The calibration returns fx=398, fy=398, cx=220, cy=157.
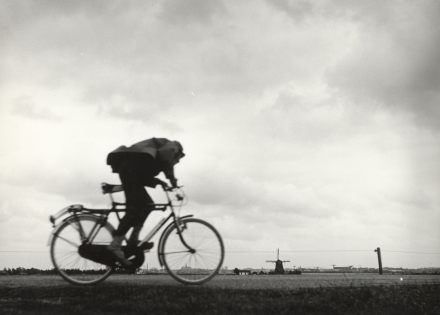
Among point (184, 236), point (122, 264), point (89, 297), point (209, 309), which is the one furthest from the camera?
point (184, 236)

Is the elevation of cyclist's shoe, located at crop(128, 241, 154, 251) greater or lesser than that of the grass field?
greater

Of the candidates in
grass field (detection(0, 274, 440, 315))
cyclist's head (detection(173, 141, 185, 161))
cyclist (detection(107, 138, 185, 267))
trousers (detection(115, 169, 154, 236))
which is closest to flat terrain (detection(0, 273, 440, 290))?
grass field (detection(0, 274, 440, 315))

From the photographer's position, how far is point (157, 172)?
616 cm

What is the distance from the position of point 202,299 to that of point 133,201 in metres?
1.78

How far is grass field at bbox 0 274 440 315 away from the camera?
16.5 feet

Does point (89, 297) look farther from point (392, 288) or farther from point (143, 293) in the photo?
point (392, 288)

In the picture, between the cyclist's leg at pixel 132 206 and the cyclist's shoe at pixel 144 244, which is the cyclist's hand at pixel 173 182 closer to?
the cyclist's leg at pixel 132 206

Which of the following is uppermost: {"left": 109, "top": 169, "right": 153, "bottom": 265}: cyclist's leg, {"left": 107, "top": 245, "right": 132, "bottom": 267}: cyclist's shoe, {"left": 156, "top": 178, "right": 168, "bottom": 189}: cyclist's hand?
{"left": 156, "top": 178, "right": 168, "bottom": 189}: cyclist's hand

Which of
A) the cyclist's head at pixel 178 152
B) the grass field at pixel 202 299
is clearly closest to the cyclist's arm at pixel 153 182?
the cyclist's head at pixel 178 152

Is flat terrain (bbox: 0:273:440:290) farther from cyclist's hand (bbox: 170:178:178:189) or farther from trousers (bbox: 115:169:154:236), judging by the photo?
cyclist's hand (bbox: 170:178:178:189)

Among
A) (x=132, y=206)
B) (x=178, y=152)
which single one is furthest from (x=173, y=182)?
(x=132, y=206)

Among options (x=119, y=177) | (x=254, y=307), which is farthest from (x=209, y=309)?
(x=119, y=177)

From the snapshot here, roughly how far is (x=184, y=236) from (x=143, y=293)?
115 centimetres

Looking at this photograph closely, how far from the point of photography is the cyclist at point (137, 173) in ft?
19.2
